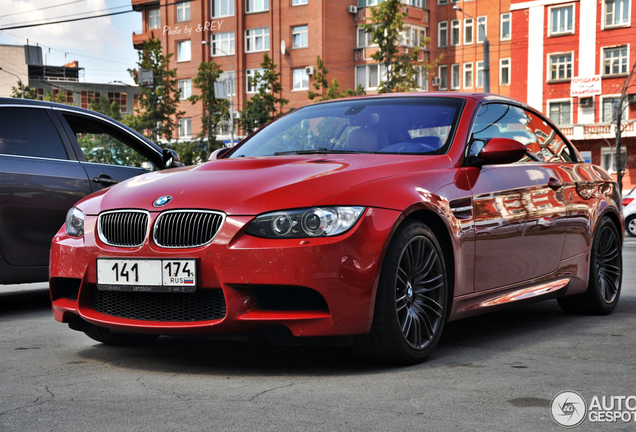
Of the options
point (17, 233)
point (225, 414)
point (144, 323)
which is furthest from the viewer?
point (17, 233)

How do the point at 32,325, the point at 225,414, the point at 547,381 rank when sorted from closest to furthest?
the point at 225,414, the point at 547,381, the point at 32,325

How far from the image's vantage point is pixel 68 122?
7.12 meters

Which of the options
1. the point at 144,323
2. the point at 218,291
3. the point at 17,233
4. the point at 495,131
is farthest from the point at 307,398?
the point at 17,233

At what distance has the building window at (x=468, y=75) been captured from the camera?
195ft

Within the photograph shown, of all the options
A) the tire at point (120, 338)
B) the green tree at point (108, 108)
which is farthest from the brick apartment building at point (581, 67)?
the tire at point (120, 338)

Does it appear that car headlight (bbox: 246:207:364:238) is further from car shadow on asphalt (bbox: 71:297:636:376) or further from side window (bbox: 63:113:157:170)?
side window (bbox: 63:113:157:170)

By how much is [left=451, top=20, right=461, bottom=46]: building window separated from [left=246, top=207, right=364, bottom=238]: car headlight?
192 ft

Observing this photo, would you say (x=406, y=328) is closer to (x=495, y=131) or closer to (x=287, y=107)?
(x=495, y=131)

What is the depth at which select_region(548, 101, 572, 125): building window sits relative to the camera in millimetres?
51656

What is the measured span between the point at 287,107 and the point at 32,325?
5063cm

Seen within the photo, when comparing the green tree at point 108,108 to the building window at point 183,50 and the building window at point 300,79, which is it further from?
the building window at point 300,79

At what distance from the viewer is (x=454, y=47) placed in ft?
198

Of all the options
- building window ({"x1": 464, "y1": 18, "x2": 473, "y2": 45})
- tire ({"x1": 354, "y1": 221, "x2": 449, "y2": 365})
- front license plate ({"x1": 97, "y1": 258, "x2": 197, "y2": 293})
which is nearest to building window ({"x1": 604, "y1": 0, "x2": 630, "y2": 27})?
building window ({"x1": 464, "y1": 18, "x2": 473, "y2": 45})

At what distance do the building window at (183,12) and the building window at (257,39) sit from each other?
5952mm
